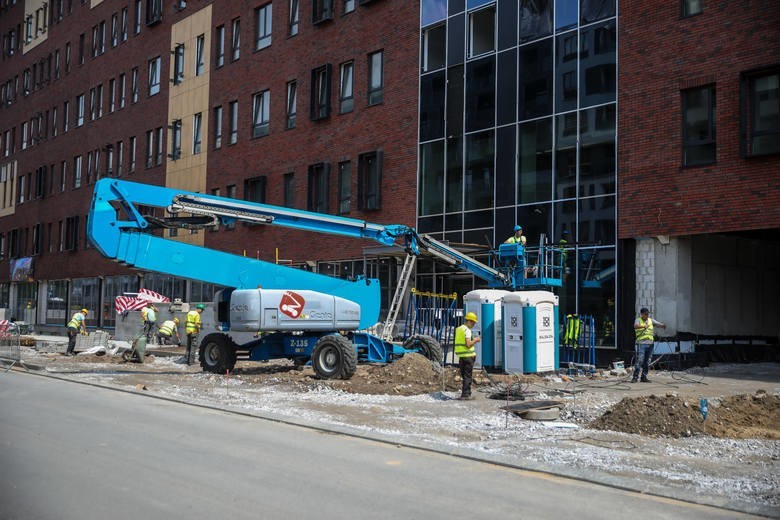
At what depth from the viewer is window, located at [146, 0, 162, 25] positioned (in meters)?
43.4

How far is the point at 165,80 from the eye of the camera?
42781mm

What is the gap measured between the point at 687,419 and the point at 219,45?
32.8m

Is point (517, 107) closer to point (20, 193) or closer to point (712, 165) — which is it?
point (712, 165)

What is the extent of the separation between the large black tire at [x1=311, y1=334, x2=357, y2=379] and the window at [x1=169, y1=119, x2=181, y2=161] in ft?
86.3

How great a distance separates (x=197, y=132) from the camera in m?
40.0

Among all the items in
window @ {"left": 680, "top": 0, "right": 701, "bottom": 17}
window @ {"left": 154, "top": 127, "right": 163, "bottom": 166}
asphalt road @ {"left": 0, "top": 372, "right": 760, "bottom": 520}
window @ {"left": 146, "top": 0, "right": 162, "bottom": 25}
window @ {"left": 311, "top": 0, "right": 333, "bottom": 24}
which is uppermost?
window @ {"left": 146, "top": 0, "right": 162, "bottom": 25}

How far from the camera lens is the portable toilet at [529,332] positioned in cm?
1848

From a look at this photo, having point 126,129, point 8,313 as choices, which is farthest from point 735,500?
point 8,313

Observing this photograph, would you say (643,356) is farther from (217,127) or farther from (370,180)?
(217,127)

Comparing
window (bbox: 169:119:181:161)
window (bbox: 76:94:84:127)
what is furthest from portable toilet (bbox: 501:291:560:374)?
window (bbox: 76:94:84:127)

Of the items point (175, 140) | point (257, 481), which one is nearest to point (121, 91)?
point (175, 140)

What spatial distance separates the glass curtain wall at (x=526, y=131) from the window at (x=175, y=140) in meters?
17.9

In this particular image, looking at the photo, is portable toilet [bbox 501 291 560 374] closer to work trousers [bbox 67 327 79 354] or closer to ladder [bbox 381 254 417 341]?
ladder [bbox 381 254 417 341]

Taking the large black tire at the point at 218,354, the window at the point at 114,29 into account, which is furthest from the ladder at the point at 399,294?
the window at the point at 114,29
